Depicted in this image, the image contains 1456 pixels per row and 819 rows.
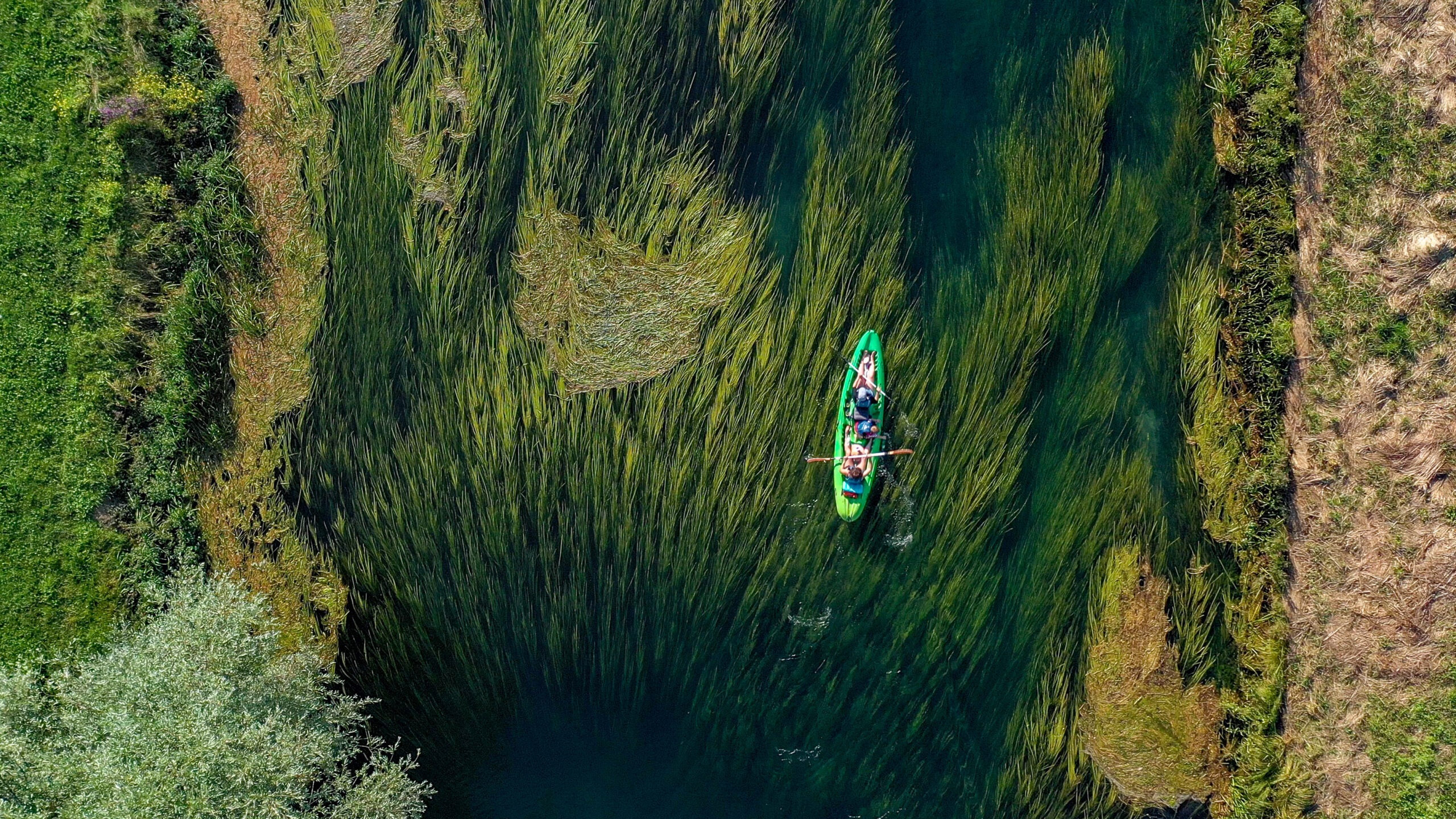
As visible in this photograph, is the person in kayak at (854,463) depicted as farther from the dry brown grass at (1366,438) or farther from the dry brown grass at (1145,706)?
the dry brown grass at (1366,438)

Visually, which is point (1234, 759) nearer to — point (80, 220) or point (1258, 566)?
point (1258, 566)

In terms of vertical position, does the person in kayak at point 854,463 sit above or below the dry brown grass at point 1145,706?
above

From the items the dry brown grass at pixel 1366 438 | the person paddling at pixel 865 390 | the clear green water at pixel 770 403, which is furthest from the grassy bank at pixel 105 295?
the dry brown grass at pixel 1366 438

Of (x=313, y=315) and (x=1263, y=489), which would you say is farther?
(x=313, y=315)

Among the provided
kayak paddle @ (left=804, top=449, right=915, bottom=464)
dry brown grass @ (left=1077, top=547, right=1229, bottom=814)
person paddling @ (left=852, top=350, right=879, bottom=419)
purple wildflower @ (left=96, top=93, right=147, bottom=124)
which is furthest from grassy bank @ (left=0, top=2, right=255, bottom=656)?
dry brown grass @ (left=1077, top=547, right=1229, bottom=814)

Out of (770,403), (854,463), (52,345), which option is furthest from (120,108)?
(854,463)

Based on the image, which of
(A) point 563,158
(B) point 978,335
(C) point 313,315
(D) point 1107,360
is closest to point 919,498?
(B) point 978,335

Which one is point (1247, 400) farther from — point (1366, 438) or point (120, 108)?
point (120, 108)

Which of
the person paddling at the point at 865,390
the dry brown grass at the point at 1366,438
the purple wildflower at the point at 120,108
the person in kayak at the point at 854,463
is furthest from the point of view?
the purple wildflower at the point at 120,108
